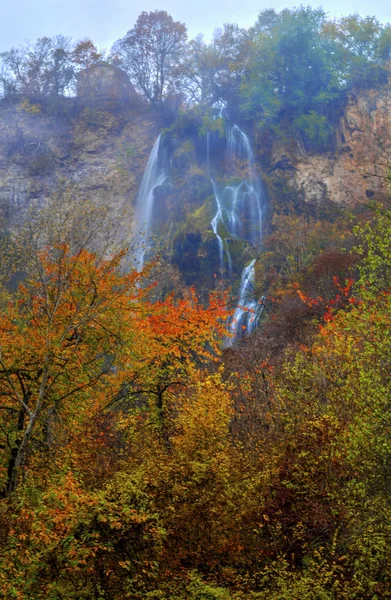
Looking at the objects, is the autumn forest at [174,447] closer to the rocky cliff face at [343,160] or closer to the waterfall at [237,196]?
the waterfall at [237,196]

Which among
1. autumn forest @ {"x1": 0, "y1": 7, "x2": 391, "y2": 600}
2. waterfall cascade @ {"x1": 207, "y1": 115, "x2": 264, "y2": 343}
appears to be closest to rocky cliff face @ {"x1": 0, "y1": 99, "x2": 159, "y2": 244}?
waterfall cascade @ {"x1": 207, "y1": 115, "x2": 264, "y2": 343}

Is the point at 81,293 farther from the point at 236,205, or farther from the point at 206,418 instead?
the point at 236,205

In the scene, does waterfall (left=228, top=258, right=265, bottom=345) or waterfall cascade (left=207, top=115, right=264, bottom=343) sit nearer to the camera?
waterfall (left=228, top=258, right=265, bottom=345)

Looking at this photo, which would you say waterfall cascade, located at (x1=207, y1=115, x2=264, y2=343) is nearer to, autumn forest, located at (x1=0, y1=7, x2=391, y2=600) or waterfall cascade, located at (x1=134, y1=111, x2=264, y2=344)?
waterfall cascade, located at (x1=134, y1=111, x2=264, y2=344)

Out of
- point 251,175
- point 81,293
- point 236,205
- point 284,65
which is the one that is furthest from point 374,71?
point 81,293

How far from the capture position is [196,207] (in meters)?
41.9

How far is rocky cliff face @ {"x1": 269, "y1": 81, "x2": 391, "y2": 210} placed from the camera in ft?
132

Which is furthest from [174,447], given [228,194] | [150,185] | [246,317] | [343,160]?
[150,185]

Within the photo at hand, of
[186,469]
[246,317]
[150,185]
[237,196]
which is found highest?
[150,185]

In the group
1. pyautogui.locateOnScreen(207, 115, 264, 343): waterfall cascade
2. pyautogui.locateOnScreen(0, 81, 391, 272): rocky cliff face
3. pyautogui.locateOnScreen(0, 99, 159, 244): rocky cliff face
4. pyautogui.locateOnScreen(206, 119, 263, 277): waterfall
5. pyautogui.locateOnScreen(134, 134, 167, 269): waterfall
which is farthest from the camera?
pyautogui.locateOnScreen(0, 99, 159, 244): rocky cliff face

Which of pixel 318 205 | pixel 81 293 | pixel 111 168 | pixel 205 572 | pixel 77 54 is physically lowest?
pixel 205 572

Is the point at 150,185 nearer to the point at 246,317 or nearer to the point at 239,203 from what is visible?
the point at 239,203

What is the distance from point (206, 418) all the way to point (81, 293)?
3.92 meters

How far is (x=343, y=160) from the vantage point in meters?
41.8
